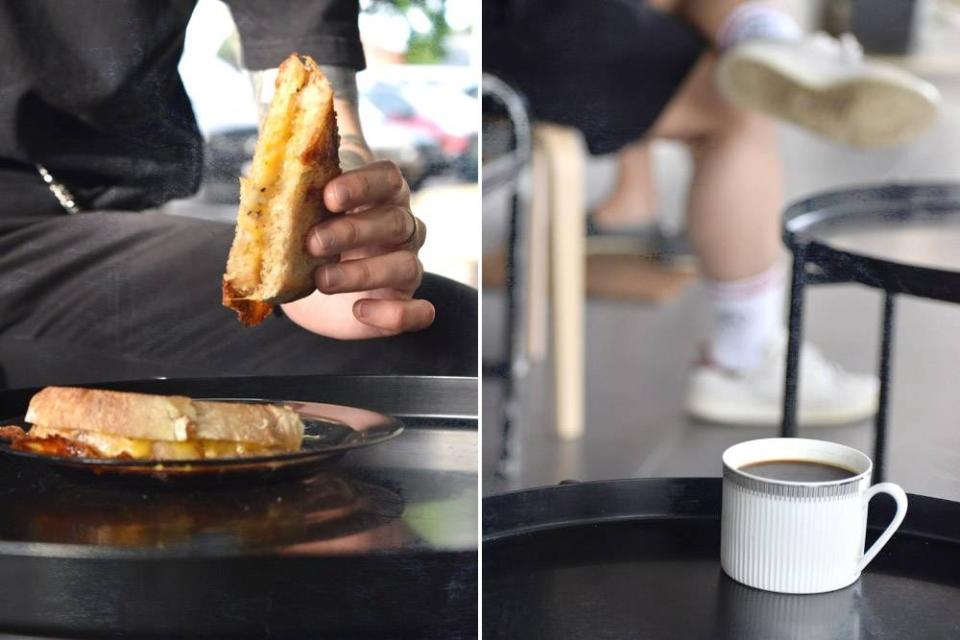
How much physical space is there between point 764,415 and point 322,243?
4.48 feet

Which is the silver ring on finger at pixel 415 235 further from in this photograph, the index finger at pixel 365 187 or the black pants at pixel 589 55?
the black pants at pixel 589 55

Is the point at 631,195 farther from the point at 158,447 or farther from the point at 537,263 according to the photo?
the point at 158,447

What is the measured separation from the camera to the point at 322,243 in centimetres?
53

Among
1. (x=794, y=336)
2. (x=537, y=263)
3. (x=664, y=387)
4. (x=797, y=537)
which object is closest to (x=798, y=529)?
(x=797, y=537)

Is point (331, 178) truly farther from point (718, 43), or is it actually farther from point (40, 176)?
point (718, 43)

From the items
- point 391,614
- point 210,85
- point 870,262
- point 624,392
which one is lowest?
point 624,392

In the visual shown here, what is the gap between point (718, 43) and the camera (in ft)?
6.10

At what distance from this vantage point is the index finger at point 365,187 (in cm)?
53

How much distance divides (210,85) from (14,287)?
13 centimetres

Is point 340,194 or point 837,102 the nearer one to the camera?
point 340,194

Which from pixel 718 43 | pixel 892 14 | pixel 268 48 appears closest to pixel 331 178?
pixel 268 48

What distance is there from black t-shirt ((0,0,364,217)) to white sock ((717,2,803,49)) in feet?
4.34

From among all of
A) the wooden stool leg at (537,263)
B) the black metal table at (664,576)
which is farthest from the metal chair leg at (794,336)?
the wooden stool leg at (537,263)

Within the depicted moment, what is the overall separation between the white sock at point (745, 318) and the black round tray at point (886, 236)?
2.42 ft
